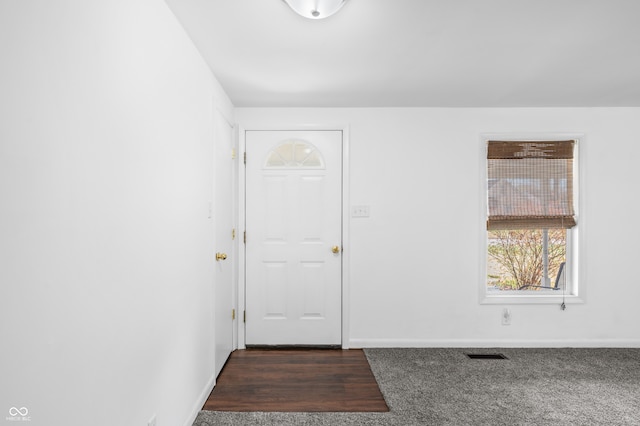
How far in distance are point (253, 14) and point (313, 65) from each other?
72 cm

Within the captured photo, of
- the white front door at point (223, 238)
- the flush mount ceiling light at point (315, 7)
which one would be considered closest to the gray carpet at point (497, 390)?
the white front door at point (223, 238)

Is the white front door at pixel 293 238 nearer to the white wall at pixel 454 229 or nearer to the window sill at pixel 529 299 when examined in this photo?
the white wall at pixel 454 229

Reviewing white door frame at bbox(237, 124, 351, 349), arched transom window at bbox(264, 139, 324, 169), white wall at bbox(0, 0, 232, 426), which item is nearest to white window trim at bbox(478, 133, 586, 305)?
white door frame at bbox(237, 124, 351, 349)

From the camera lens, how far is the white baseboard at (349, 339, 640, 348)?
3508 millimetres

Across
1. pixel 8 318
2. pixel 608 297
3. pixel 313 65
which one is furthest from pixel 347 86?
pixel 608 297

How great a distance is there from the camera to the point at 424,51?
2.32m

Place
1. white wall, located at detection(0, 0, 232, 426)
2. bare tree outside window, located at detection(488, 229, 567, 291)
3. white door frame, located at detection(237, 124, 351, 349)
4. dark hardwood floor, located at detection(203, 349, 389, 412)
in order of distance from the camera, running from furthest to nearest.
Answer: bare tree outside window, located at detection(488, 229, 567, 291), white door frame, located at detection(237, 124, 351, 349), dark hardwood floor, located at detection(203, 349, 389, 412), white wall, located at detection(0, 0, 232, 426)

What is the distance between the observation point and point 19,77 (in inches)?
34.5

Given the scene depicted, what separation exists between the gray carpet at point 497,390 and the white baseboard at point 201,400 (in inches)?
1.8

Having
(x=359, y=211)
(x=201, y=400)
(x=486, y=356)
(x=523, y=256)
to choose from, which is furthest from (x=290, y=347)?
(x=523, y=256)

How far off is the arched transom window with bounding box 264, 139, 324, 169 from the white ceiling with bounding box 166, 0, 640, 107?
0.39 metres

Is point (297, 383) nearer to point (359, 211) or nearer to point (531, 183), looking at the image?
point (359, 211)

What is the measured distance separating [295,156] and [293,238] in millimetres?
782

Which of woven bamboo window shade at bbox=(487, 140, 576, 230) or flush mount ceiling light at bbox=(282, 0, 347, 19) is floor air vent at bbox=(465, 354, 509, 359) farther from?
flush mount ceiling light at bbox=(282, 0, 347, 19)
